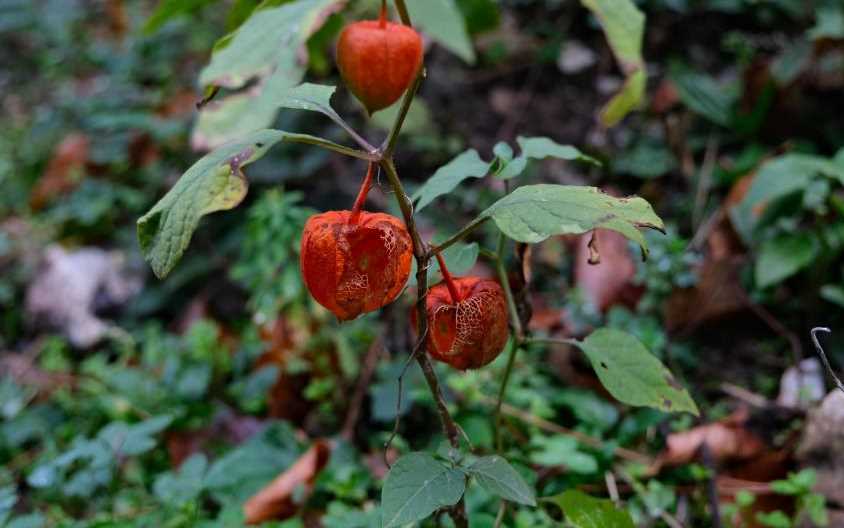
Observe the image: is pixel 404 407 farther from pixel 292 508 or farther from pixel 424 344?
pixel 424 344

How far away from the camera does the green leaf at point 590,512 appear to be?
0.99 m

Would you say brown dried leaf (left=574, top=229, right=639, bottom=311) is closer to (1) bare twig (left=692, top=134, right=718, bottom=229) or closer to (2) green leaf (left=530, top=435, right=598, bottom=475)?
(1) bare twig (left=692, top=134, right=718, bottom=229)

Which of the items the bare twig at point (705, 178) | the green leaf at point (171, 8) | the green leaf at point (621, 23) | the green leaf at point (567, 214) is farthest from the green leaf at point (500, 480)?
the bare twig at point (705, 178)

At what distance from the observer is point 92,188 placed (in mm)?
2961

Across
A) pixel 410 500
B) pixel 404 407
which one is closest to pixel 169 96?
pixel 404 407

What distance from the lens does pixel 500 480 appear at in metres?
0.84

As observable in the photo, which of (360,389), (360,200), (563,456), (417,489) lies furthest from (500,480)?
(360,389)

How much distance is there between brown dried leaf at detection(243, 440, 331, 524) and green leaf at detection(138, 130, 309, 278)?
784 millimetres

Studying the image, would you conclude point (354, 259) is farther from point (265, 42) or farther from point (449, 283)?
point (265, 42)

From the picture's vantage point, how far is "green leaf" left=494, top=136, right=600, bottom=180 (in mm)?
974

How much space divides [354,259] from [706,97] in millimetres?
1940

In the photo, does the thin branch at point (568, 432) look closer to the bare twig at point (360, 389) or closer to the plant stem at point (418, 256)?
the bare twig at point (360, 389)

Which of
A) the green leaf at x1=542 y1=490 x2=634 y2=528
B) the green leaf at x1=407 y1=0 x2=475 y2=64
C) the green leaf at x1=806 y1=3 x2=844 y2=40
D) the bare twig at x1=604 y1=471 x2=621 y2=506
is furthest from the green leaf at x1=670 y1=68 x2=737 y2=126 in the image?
the green leaf at x1=542 y1=490 x2=634 y2=528

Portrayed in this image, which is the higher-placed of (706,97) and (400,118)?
(400,118)
